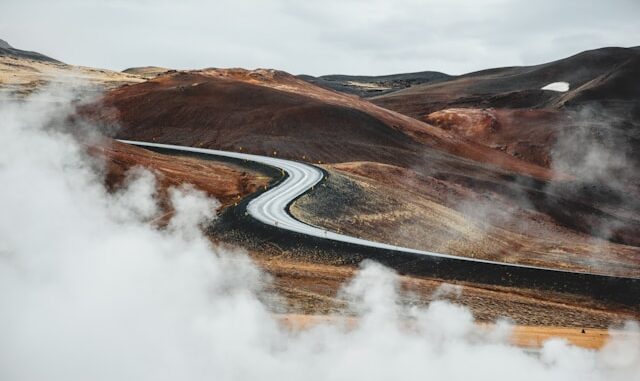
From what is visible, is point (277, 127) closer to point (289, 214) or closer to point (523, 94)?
point (289, 214)

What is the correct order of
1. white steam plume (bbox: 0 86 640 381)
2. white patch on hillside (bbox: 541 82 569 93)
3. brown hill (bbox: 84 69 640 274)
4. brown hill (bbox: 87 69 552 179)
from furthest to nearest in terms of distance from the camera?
white patch on hillside (bbox: 541 82 569 93), brown hill (bbox: 87 69 552 179), brown hill (bbox: 84 69 640 274), white steam plume (bbox: 0 86 640 381)

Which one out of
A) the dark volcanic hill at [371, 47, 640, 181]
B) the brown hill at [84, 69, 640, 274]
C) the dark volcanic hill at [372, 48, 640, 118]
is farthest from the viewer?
the dark volcanic hill at [372, 48, 640, 118]

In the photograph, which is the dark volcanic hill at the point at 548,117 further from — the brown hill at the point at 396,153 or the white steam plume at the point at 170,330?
the white steam plume at the point at 170,330

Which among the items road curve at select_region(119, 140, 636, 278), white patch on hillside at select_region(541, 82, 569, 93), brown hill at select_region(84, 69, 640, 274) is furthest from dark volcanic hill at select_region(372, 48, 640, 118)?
road curve at select_region(119, 140, 636, 278)

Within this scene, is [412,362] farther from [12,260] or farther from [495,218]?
[495,218]

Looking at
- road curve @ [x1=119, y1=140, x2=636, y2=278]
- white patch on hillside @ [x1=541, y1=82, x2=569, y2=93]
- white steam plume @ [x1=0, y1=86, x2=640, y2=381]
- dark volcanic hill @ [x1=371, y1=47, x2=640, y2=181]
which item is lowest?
road curve @ [x1=119, y1=140, x2=636, y2=278]

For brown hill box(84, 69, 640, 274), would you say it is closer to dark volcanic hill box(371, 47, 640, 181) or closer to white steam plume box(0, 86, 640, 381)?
dark volcanic hill box(371, 47, 640, 181)

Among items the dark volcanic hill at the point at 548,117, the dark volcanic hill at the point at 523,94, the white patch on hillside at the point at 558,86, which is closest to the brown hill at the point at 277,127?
the dark volcanic hill at the point at 548,117

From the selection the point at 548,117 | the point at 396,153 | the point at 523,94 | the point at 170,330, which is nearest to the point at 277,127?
the point at 396,153
